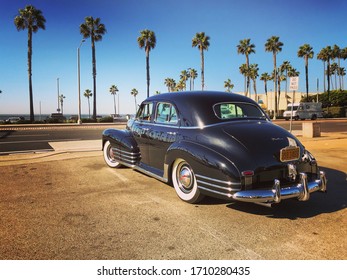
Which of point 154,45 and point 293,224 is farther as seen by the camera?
point 154,45

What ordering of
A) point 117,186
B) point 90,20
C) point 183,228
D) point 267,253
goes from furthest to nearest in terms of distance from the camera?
point 90,20 → point 117,186 → point 183,228 → point 267,253

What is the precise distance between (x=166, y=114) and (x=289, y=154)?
6.95 ft

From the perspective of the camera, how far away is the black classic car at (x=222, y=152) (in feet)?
11.5

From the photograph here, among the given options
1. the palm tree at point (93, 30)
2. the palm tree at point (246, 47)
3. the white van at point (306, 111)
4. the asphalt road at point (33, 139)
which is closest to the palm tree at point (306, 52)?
the palm tree at point (246, 47)

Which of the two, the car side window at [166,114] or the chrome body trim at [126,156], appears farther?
the chrome body trim at [126,156]

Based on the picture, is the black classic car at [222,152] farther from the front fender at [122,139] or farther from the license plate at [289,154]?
the front fender at [122,139]

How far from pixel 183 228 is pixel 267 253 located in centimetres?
101

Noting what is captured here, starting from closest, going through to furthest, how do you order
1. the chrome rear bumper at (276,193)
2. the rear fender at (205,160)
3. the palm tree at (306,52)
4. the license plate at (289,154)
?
the chrome rear bumper at (276,193)
the rear fender at (205,160)
the license plate at (289,154)
the palm tree at (306,52)

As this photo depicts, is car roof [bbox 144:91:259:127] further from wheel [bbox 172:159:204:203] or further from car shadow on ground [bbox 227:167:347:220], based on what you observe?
car shadow on ground [bbox 227:167:347:220]

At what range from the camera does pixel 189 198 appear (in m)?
4.21

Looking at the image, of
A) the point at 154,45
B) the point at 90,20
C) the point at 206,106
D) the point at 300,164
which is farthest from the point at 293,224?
the point at 154,45

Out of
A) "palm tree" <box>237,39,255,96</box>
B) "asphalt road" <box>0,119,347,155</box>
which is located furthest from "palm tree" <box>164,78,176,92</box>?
"asphalt road" <box>0,119,347,155</box>

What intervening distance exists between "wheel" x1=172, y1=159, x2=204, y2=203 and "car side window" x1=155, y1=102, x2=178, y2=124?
76 centimetres
